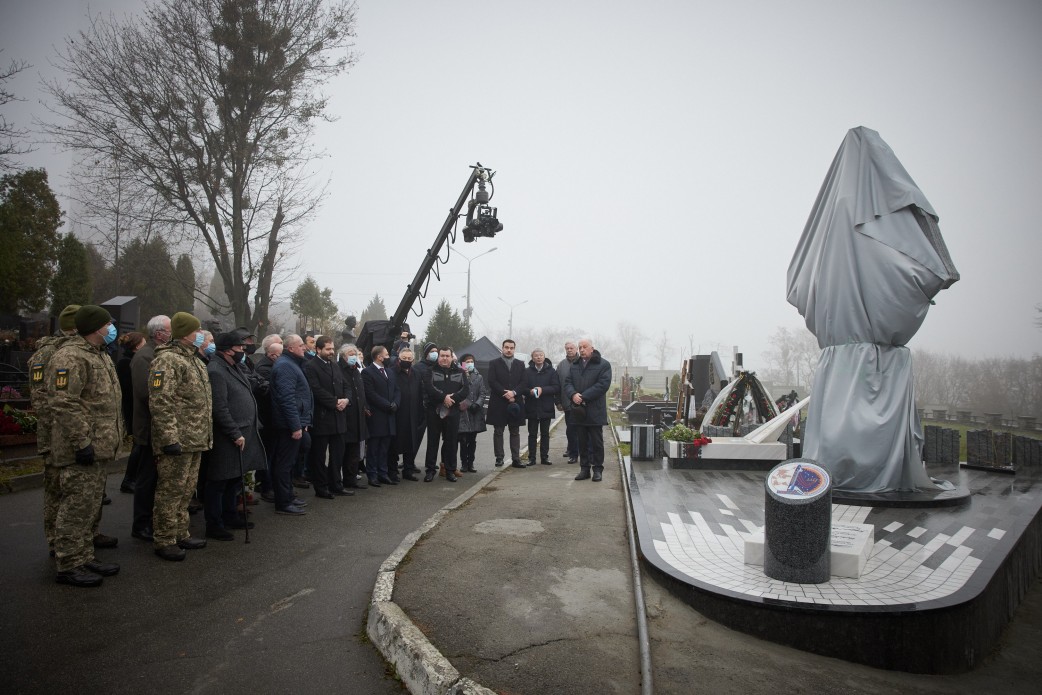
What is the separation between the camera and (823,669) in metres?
3.61

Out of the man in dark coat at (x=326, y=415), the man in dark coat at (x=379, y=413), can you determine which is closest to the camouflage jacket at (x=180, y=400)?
the man in dark coat at (x=326, y=415)

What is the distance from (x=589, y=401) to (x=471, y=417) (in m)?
1.91

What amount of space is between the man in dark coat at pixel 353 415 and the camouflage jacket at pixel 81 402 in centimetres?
335

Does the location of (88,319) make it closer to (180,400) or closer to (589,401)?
(180,400)

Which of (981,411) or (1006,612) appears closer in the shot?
(1006,612)

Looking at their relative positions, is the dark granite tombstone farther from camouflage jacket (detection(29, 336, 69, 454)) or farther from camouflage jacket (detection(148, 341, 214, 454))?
camouflage jacket (detection(29, 336, 69, 454))

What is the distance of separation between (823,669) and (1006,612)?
109 inches

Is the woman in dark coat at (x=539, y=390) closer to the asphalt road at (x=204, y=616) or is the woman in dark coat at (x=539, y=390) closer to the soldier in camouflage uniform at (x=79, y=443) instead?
the asphalt road at (x=204, y=616)

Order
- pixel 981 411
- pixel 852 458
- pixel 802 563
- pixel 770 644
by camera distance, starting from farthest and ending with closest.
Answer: pixel 981 411
pixel 852 458
pixel 802 563
pixel 770 644

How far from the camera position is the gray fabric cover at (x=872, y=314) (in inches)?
287

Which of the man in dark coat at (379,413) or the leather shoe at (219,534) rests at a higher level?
the man in dark coat at (379,413)

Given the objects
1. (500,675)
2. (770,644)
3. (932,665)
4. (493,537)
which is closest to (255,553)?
(493,537)

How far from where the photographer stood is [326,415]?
778 cm

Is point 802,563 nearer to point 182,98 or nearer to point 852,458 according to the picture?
point 852,458
